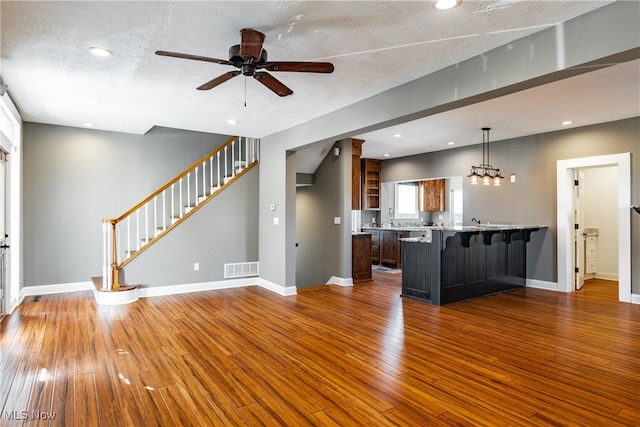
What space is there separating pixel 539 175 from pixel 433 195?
405 cm

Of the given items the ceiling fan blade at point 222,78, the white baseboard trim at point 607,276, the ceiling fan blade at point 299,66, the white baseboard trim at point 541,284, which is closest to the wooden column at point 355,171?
the white baseboard trim at point 541,284

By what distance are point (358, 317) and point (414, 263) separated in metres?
1.48

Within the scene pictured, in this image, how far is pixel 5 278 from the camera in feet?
15.0

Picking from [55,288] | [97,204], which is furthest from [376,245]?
[55,288]

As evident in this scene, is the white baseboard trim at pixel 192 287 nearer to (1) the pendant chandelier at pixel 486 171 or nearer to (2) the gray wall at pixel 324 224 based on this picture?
(2) the gray wall at pixel 324 224

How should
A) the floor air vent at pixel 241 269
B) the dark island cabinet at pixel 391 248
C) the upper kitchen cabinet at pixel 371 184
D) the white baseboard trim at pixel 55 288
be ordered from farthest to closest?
the upper kitchen cabinet at pixel 371 184 → the dark island cabinet at pixel 391 248 → the floor air vent at pixel 241 269 → the white baseboard trim at pixel 55 288

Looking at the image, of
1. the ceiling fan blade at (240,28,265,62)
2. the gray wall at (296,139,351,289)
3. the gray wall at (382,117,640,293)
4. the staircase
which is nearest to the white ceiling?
the ceiling fan blade at (240,28,265,62)

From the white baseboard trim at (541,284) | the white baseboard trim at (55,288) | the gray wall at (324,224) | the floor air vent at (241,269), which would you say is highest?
the gray wall at (324,224)

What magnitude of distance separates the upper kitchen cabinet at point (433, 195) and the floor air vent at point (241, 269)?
231 inches

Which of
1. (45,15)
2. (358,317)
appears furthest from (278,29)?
(358,317)

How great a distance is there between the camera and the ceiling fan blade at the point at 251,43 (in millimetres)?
2434

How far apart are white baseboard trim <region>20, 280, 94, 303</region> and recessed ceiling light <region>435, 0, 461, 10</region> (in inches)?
255

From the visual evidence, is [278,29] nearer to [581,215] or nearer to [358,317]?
[358,317]

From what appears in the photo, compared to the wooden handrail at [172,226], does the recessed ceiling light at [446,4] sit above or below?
above
